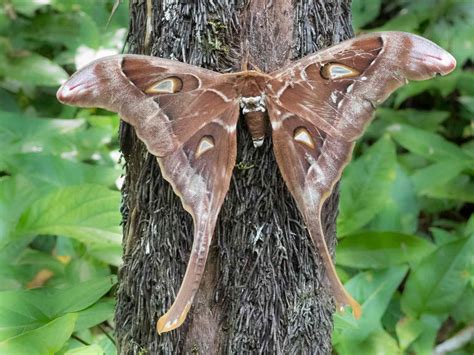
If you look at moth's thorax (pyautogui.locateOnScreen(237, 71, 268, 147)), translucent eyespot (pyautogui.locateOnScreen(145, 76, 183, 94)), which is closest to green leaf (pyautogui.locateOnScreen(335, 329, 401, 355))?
moth's thorax (pyautogui.locateOnScreen(237, 71, 268, 147))

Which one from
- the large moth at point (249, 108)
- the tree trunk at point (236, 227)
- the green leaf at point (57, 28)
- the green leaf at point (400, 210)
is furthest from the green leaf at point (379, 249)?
the green leaf at point (57, 28)

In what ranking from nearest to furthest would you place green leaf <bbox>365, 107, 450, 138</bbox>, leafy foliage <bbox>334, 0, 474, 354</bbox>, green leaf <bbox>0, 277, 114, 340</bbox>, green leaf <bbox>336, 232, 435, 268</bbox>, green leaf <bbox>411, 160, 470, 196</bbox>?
1. green leaf <bbox>0, 277, 114, 340</bbox>
2. leafy foliage <bbox>334, 0, 474, 354</bbox>
3. green leaf <bbox>336, 232, 435, 268</bbox>
4. green leaf <bbox>411, 160, 470, 196</bbox>
5. green leaf <bbox>365, 107, 450, 138</bbox>

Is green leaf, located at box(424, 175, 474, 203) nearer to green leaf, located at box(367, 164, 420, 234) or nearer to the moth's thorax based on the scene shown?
green leaf, located at box(367, 164, 420, 234)

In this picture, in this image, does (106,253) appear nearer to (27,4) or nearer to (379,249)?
(379,249)

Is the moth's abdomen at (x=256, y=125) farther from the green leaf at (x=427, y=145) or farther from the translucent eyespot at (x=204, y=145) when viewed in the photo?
the green leaf at (x=427, y=145)

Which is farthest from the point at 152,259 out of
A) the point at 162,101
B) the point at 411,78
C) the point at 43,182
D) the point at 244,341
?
the point at 43,182

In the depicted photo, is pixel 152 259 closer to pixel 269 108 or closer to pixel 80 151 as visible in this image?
pixel 269 108
